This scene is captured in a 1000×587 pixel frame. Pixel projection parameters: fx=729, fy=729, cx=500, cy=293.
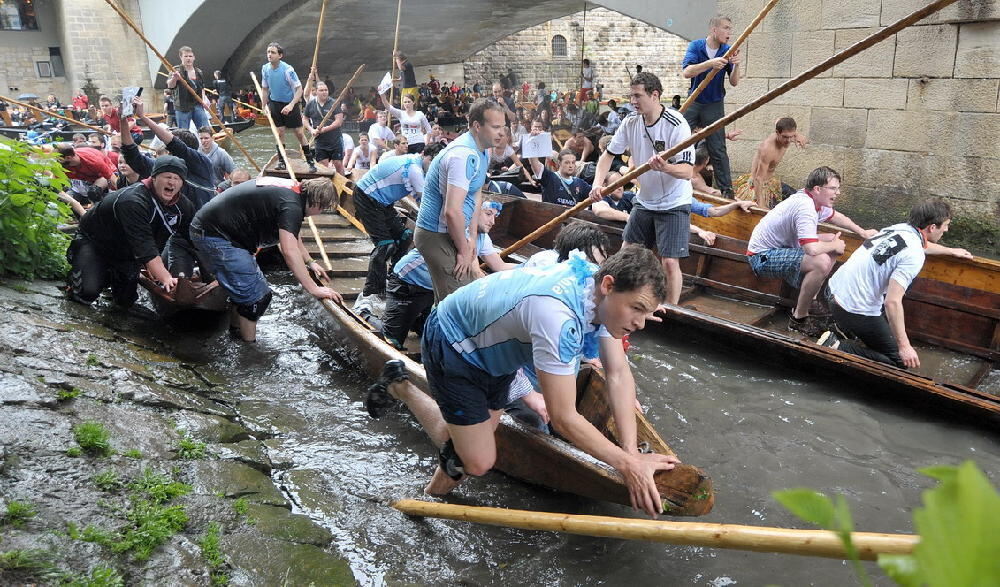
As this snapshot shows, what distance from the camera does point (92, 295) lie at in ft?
18.7

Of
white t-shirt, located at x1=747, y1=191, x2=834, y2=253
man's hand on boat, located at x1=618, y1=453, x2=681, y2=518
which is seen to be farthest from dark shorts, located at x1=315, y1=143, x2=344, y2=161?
man's hand on boat, located at x1=618, y1=453, x2=681, y2=518

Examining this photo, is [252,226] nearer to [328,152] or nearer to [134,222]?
[134,222]

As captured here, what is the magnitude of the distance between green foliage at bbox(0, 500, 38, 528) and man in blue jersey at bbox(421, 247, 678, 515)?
1665 millimetres

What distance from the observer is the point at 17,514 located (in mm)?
2805

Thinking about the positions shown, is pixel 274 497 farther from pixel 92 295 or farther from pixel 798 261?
pixel 798 261

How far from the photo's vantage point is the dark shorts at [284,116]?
11.0 metres

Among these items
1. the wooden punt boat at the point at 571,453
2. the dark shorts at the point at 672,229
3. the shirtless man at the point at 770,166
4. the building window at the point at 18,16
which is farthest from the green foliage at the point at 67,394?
the building window at the point at 18,16

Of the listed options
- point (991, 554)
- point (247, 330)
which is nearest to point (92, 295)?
point (247, 330)

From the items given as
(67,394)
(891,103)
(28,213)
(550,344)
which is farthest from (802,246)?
(28,213)

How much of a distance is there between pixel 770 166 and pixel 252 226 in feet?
19.8

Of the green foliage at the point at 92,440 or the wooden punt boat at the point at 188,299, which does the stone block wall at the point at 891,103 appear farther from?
the green foliage at the point at 92,440

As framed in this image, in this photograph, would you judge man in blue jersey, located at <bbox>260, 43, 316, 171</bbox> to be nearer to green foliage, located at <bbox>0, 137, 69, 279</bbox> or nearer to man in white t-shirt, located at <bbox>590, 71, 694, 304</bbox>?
green foliage, located at <bbox>0, 137, 69, 279</bbox>

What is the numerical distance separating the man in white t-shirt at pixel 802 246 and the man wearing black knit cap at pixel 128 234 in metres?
4.71

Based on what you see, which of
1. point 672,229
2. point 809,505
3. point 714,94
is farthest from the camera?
point 714,94
